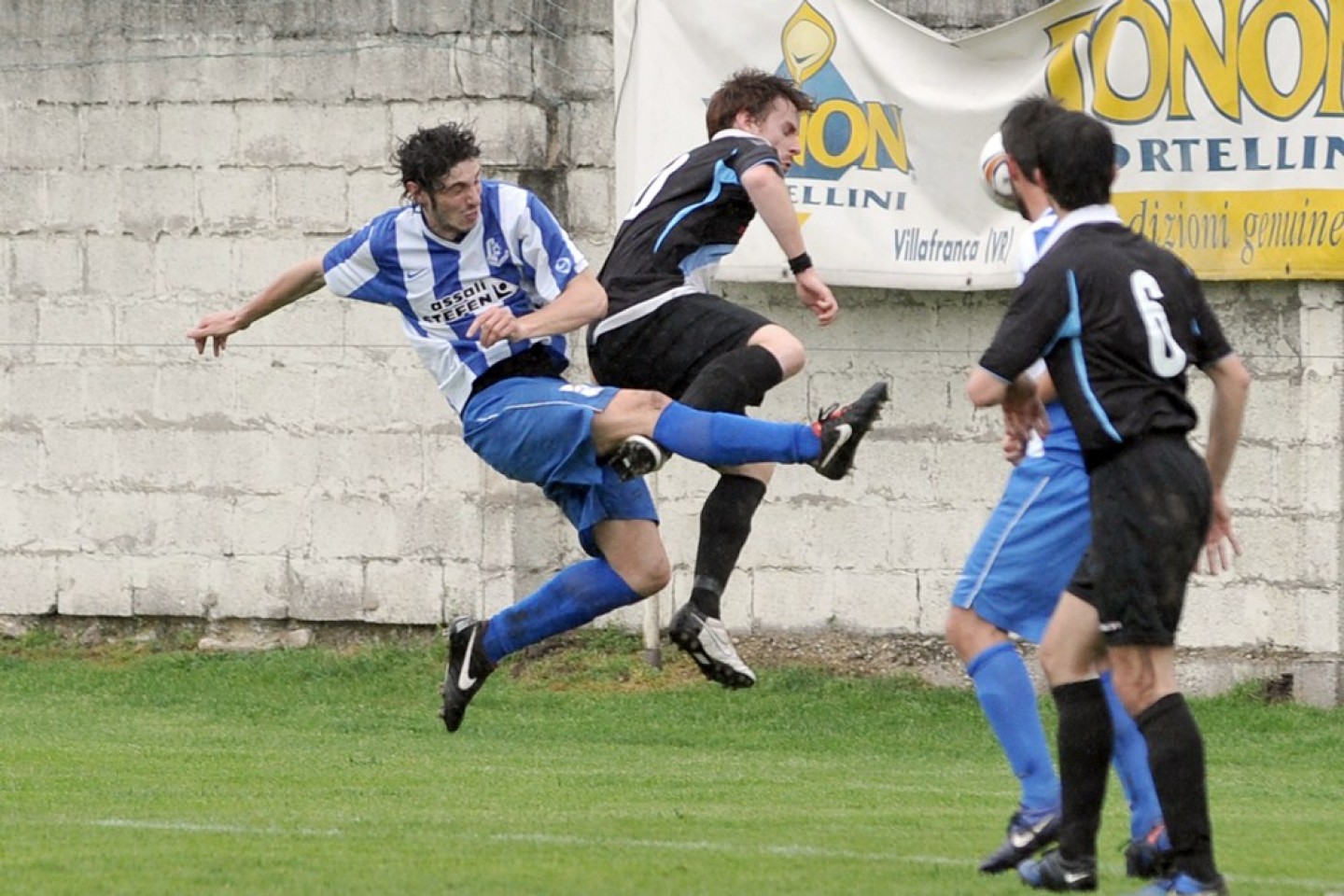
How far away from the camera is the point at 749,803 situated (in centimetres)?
811

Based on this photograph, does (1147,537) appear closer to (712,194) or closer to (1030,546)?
(1030,546)

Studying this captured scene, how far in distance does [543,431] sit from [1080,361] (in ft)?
8.43

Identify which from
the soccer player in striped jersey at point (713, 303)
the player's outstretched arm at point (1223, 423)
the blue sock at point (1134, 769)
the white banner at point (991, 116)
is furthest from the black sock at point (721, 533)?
the white banner at point (991, 116)

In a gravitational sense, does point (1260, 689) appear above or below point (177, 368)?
below

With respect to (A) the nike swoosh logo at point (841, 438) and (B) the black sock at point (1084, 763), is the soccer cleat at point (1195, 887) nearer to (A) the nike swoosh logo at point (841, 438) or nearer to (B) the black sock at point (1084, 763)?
(B) the black sock at point (1084, 763)

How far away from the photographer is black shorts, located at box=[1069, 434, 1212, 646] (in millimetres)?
5461

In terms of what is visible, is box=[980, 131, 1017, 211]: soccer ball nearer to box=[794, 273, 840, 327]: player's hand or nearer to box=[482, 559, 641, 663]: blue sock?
box=[794, 273, 840, 327]: player's hand

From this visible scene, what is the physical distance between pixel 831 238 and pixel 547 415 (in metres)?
4.08

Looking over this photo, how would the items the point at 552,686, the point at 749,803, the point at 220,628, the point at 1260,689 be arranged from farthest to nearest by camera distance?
the point at 220,628
the point at 552,686
the point at 1260,689
the point at 749,803

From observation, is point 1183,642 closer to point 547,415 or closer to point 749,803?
point 749,803

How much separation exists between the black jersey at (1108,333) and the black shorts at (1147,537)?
0.08m

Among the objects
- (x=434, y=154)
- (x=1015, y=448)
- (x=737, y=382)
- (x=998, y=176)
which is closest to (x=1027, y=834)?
(x=1015, y=448)

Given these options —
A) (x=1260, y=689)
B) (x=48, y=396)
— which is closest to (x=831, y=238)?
(x=1260, y=689)

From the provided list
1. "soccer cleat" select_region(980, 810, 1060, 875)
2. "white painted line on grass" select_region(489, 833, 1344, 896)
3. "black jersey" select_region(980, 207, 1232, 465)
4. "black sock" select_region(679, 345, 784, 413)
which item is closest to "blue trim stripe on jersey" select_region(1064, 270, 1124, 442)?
"black jersey" select_region(980, 207, 1232, 465)
